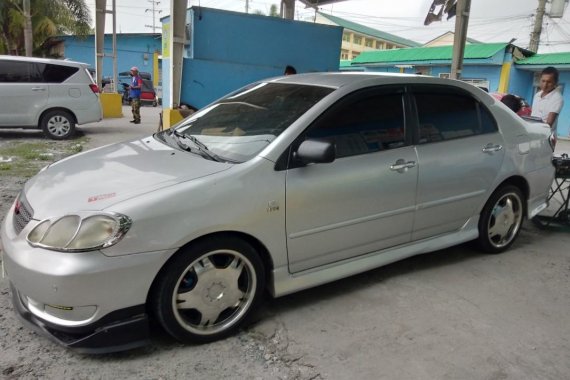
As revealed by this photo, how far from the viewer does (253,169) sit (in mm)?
2658

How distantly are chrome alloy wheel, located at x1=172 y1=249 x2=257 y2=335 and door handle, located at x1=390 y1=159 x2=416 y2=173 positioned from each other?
1.23m

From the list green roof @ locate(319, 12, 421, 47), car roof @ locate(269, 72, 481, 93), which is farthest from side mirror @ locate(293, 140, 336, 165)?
green roof @ locate(319, 12, 421, 47)

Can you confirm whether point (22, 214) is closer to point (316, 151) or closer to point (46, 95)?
point (316, 151)

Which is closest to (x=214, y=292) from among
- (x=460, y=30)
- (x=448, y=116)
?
(x=448, y=116)

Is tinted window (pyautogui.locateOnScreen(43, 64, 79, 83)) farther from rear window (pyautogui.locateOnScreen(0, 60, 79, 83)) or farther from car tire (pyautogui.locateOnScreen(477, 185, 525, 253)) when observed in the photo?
car tire (pyautogui.locateOnScreen(477, 185, 525, 253))

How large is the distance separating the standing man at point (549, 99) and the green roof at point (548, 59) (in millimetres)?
14412

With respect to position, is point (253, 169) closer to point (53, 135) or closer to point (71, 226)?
point (71, 226)

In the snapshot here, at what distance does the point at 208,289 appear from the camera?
2.59 metres

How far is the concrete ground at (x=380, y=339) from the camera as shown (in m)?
2.43

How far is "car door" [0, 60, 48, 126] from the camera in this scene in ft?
30.0

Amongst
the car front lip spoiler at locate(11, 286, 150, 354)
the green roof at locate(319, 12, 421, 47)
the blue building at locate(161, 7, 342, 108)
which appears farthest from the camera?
the green roof at locate(319, 12, 421, 47)

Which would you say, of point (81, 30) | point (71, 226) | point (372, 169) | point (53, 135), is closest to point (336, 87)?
point (372, 169)

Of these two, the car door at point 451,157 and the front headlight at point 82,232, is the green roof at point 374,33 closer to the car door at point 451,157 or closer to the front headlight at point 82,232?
the car door at point 451,157

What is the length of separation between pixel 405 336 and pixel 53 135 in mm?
9140
